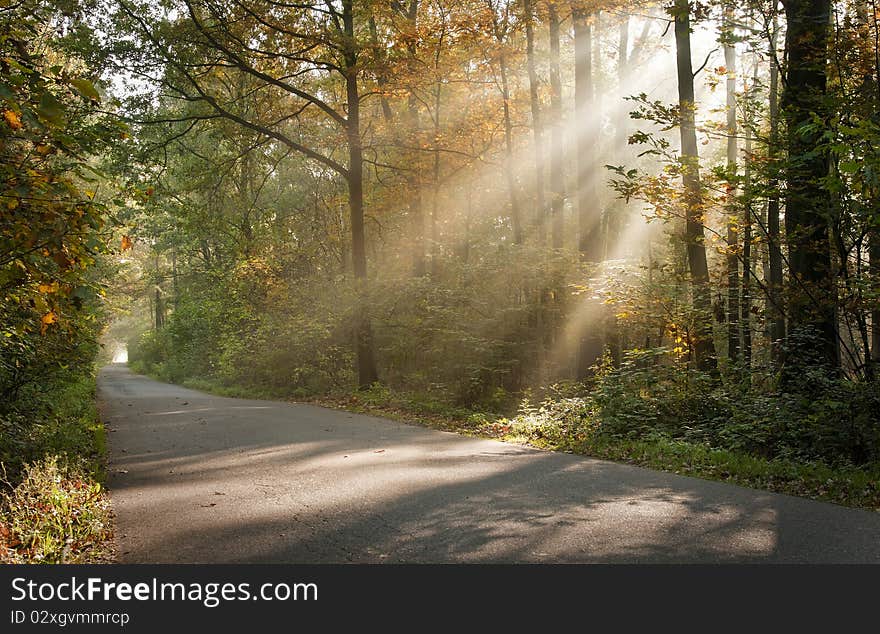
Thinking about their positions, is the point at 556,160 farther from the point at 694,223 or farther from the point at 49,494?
the point at 49,494

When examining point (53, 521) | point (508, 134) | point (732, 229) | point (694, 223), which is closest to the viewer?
point (53, 521)

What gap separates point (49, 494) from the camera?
20.9 ft

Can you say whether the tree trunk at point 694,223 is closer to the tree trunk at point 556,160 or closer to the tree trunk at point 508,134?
the tree trunk at point 556,160

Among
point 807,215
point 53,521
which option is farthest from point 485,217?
point 53,521

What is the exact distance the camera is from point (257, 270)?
2970 cm

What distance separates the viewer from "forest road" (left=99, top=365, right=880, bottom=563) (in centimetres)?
529

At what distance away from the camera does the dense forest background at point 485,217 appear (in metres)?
8.55

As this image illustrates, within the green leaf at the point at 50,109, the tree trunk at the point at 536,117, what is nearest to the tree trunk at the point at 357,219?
the tree trunk at the point at 536,117

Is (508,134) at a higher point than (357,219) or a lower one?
higher

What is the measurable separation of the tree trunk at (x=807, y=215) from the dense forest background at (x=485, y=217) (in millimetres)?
50

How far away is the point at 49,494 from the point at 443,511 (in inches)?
136

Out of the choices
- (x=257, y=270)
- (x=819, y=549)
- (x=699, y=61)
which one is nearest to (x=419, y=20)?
(x=257, y=270)

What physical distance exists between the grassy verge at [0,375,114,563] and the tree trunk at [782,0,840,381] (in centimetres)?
878
